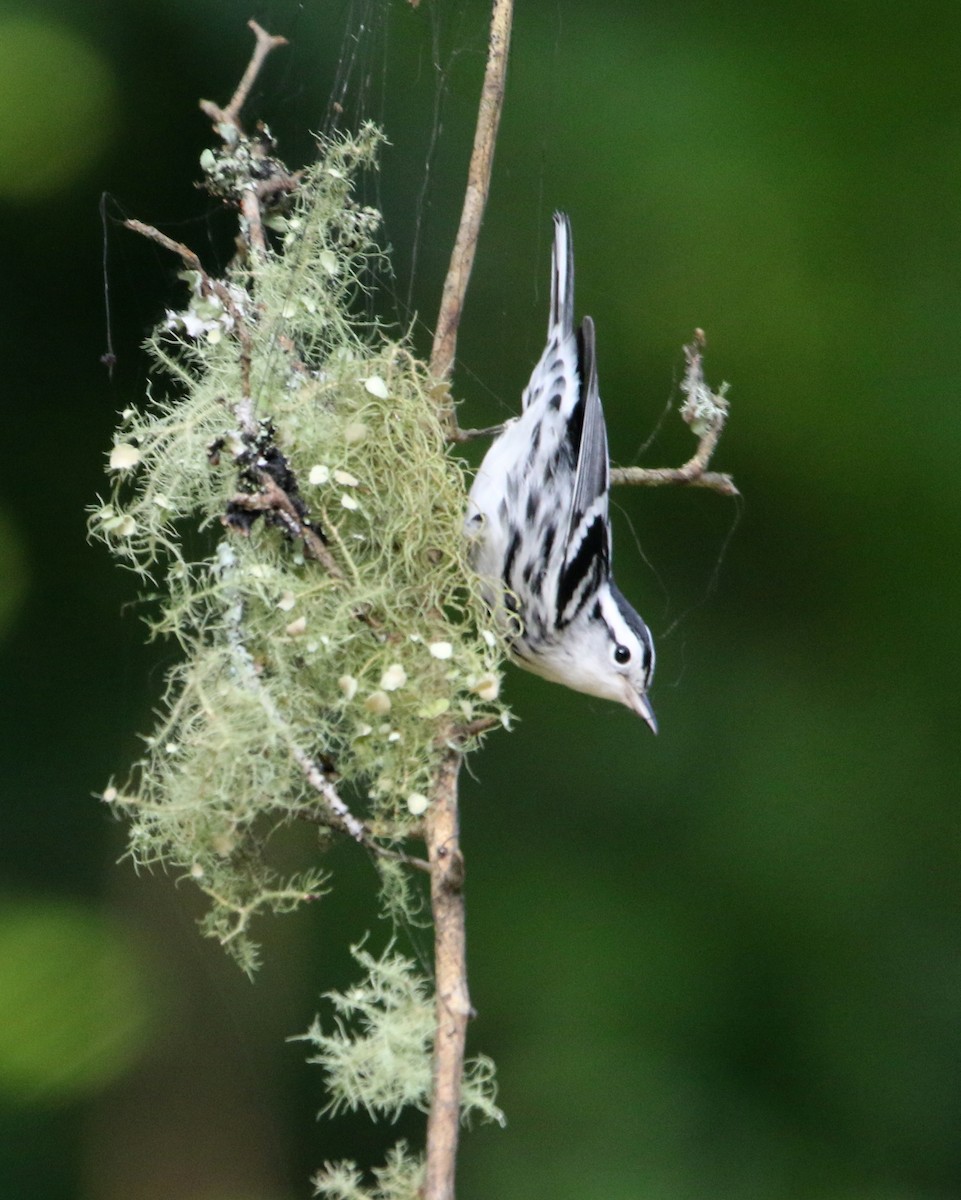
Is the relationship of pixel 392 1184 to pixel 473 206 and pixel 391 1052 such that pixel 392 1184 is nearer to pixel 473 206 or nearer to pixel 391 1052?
pixel 391 1052

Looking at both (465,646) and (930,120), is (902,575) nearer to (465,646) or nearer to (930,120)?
(930,120)

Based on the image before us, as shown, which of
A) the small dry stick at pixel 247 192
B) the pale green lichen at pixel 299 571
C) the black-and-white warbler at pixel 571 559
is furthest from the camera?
the black-and-white warbler at pixel 571 559

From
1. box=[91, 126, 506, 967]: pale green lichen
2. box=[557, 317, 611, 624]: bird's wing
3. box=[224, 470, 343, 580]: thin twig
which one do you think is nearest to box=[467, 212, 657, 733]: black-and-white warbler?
box=[557, 317, 611, 624]: bird's wing

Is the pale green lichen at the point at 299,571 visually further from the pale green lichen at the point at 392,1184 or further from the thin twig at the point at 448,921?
the pale green lichen at the point at 392,1184

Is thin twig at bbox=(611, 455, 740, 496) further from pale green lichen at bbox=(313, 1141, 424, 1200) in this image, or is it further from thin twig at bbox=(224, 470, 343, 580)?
pale green lichen at bbox=(313, 1141, 424, 1200)

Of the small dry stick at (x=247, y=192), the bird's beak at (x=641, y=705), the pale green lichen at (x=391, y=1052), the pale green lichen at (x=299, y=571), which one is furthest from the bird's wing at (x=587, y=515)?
the pale green lichen at (x=391, y=1052)
